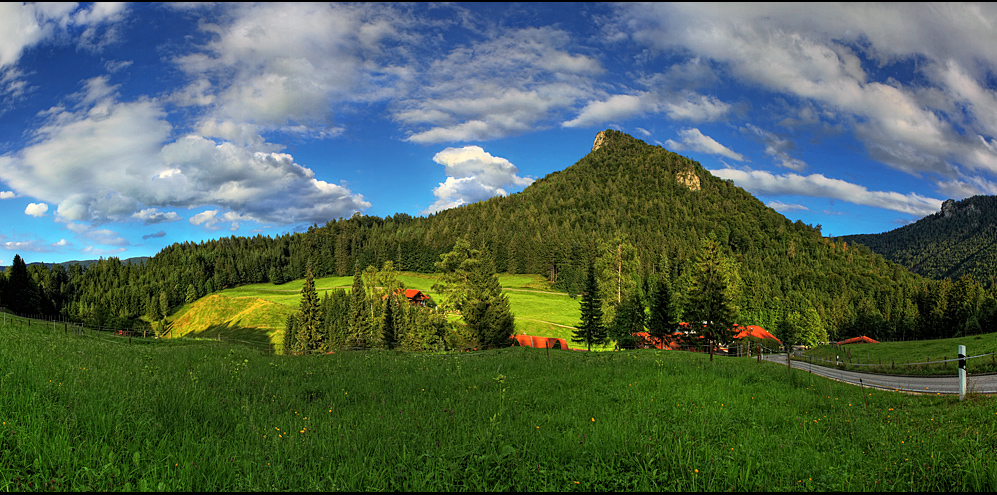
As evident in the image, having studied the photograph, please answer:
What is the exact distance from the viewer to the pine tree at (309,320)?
54.3 meters

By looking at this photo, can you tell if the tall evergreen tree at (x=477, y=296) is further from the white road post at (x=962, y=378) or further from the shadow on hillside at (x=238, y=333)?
the shadow on hillside at (x=238, y=333)

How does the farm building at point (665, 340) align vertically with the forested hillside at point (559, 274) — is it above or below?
below

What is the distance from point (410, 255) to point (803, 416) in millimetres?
144945

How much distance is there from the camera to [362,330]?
59.3 meters

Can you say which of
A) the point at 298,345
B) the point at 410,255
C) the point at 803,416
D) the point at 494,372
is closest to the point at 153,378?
the point at 494,372

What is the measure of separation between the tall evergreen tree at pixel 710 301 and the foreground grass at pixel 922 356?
9.81 m

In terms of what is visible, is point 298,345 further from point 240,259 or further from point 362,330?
point 240,259

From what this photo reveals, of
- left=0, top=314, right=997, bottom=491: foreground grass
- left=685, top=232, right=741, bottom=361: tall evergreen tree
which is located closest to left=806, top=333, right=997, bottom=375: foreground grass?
left=685, top=232, right=741, bottom=361: tall evergreen tree

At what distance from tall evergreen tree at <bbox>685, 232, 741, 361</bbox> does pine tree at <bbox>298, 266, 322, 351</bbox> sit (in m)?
45.0

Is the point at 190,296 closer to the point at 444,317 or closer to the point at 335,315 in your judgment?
the point at 335,315

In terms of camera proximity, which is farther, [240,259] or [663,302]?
[240,259]

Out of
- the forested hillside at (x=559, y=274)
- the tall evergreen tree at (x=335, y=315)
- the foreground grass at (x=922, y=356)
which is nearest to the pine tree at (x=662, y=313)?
the foreground grass at (x=922, y=356)

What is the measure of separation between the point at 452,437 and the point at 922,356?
1833 inches

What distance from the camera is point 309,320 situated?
182 ft
